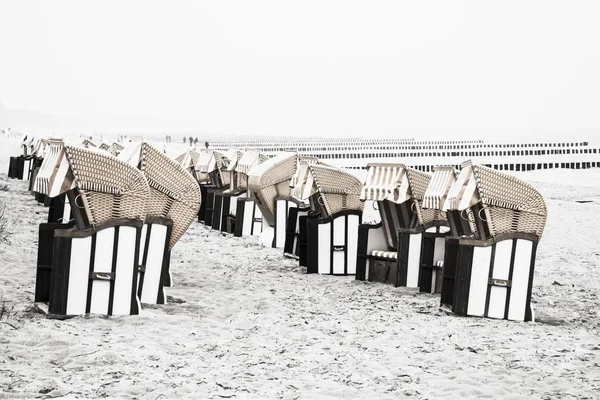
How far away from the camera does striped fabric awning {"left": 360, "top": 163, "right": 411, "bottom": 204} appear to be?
11805 millimetres

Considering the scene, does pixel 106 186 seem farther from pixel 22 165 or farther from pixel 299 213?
pixel 22 165

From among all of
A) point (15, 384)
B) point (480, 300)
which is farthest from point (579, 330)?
point (15, 384)

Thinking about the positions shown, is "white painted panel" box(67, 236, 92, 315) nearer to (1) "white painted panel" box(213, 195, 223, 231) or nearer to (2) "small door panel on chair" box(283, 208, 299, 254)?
(2) "small door panel on chair" box(283, 208, 299, 254)

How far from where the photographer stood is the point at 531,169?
43.6m

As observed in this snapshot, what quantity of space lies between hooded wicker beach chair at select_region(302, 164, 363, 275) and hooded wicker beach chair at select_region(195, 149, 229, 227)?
23.0ft

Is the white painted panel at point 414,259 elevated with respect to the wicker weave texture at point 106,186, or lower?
lower

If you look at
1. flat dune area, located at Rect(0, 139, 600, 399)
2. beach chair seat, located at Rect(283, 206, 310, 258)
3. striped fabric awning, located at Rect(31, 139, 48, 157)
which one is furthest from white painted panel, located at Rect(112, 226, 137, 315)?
striped fabric awning, located at Rect(31, 139, 48, 157)

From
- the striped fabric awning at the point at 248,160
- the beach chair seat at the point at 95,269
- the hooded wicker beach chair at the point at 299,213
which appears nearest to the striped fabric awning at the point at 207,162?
the striped fabric awning at the point at 248,160

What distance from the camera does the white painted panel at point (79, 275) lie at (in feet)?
27.0

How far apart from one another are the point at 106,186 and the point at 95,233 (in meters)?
0.42

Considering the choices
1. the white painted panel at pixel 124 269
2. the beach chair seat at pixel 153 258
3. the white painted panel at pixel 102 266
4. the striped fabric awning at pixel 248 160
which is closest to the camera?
the white painted panel at pixel 102 266

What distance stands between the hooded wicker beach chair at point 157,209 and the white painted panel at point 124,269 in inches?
31.0

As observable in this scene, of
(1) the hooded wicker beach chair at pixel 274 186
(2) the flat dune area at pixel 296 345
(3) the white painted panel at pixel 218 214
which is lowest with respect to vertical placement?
(2) the flat dune area at pixel 296 345

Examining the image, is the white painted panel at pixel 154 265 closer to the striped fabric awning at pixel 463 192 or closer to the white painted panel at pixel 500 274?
the striped fabric awning at pixel 463 192
